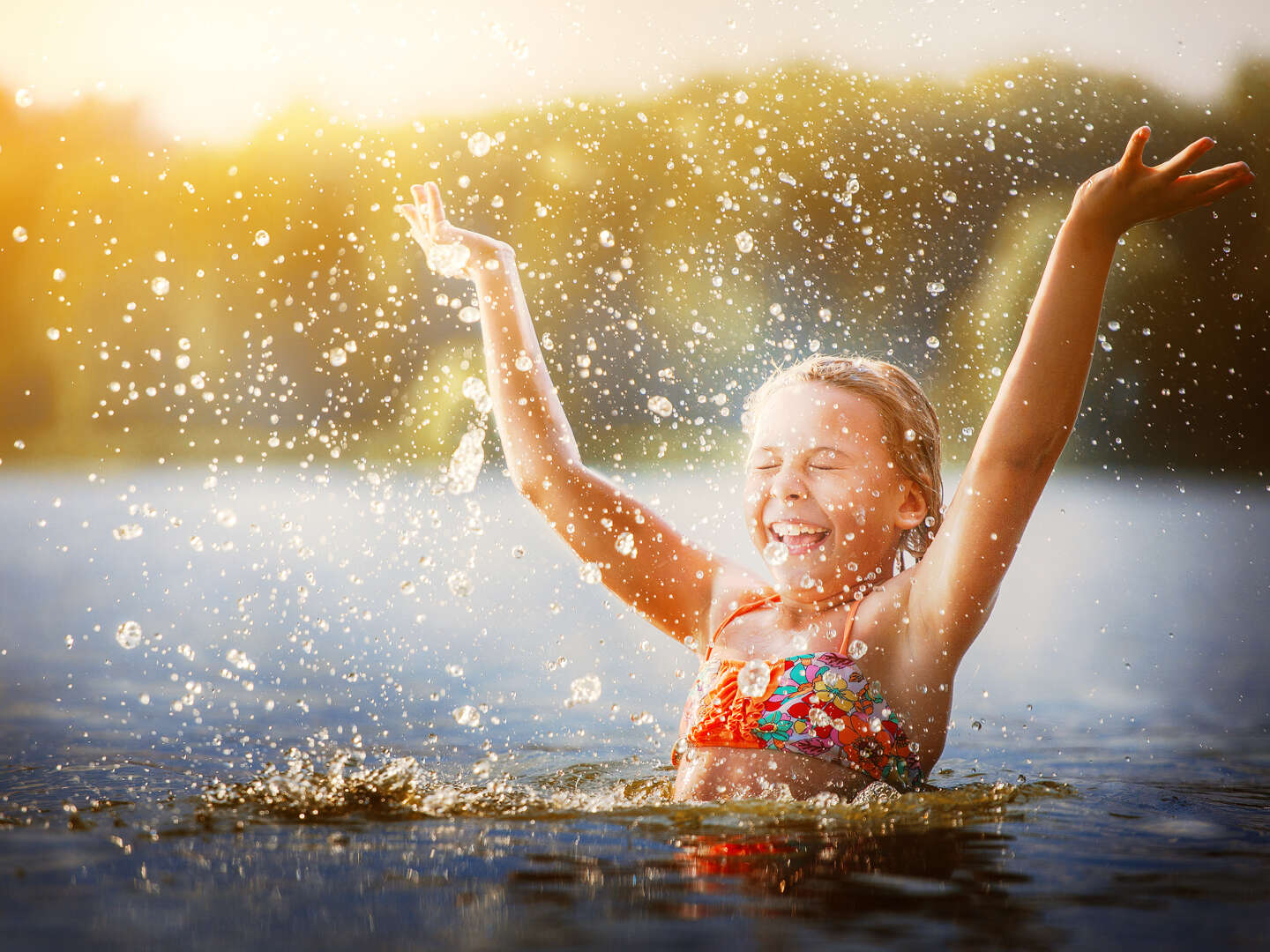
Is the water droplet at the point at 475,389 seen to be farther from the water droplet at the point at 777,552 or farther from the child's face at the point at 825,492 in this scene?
the water droplet at the point at 777,552

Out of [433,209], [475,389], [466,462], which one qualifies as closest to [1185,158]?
[475,389]

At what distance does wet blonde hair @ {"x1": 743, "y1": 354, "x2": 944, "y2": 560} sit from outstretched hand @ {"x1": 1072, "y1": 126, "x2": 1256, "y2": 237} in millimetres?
650

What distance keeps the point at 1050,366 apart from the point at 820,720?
2.58ft

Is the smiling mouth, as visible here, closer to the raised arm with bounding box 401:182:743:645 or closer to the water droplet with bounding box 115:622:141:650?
the raised arm with bounding box 401:182:743:645

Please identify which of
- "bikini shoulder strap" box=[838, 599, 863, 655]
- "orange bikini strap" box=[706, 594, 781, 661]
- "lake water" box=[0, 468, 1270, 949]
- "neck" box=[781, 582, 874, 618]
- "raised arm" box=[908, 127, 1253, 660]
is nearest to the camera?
"lake water" box=[0, 468, 1270, 949]

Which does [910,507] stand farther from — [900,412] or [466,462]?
[466,462]

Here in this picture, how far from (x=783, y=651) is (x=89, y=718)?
215 cm

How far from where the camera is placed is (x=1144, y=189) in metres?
2.17

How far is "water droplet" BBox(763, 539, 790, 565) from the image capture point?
8.86ft

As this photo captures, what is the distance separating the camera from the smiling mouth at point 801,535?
2686 millimetres

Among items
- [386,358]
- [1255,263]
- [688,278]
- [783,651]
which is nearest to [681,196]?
[688,278]

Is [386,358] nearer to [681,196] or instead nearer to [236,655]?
[681,196]

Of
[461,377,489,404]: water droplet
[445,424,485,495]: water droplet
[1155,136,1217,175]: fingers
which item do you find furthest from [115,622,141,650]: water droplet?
[1155,136,1217,175]: fingers

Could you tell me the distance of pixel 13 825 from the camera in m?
2.23
